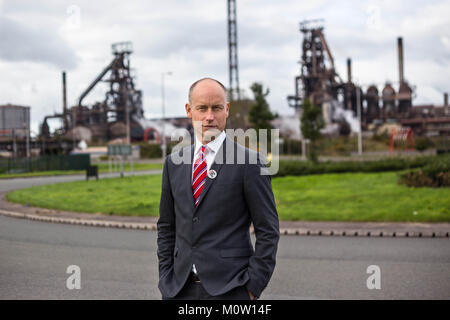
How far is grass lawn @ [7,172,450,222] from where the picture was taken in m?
14.2

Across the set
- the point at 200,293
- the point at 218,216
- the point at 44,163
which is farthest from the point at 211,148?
the point at 44,163

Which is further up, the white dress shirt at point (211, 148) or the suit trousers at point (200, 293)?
the white dress shirt at point (211, 148)

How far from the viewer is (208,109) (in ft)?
9.98

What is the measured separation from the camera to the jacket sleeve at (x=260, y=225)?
A: 9.82 ft

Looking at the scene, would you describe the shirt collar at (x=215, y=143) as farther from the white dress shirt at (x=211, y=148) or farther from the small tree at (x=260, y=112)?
the small tree at (x=260, y=112)

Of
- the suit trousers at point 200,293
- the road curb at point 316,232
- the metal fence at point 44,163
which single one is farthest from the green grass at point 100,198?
the metal fence at point 44,163

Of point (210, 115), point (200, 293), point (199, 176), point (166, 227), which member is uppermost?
point (210, 115)

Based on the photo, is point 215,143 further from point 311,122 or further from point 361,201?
point 311,122

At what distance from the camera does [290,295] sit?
6.85 meters

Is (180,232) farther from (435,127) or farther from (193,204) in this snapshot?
(435,127)

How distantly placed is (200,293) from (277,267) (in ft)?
19.0

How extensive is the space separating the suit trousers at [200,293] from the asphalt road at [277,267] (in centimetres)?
384
